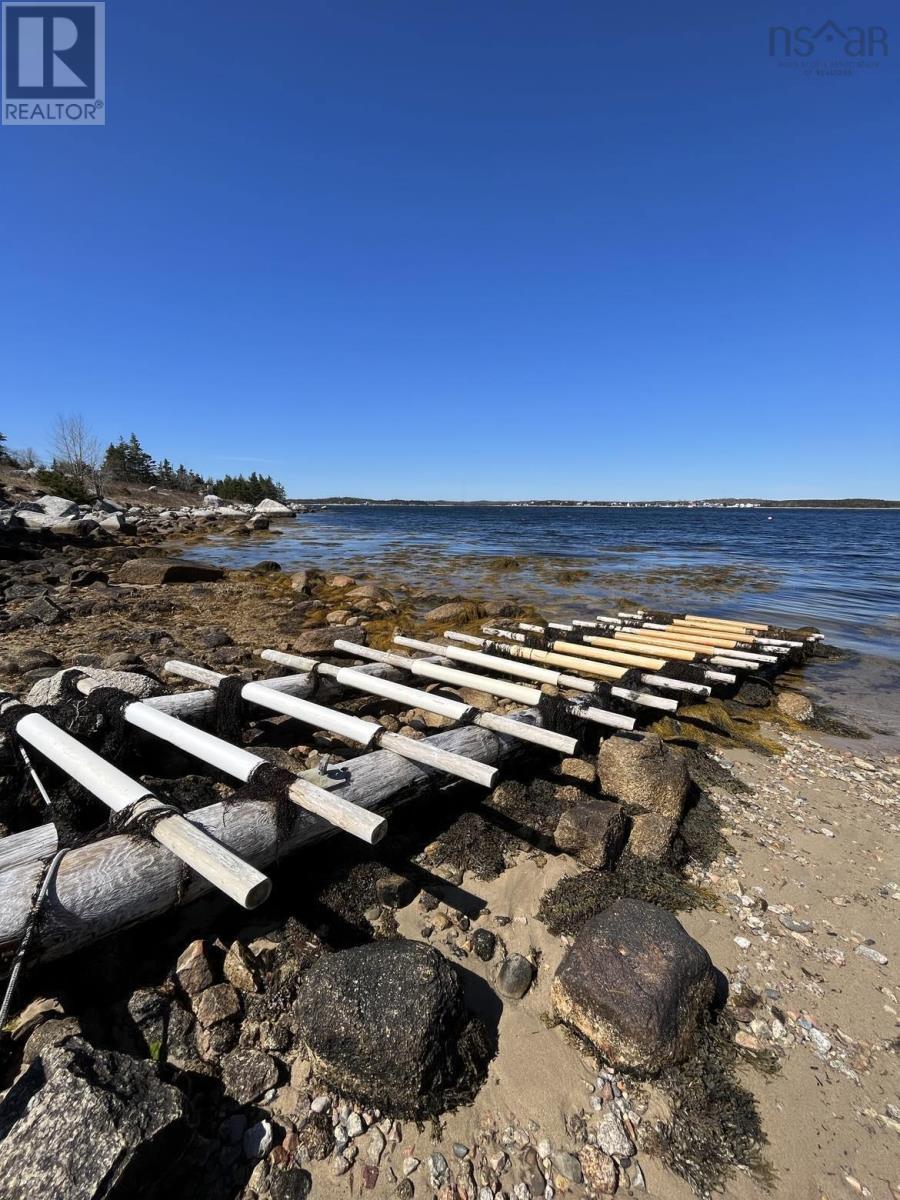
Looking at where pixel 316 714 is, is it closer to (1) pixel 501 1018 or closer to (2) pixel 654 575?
(1) pixel 501 1018

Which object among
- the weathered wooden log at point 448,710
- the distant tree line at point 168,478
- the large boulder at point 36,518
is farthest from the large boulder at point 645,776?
the distant tree line at point 168,478

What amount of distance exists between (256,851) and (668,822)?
130 inches

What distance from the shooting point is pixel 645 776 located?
4.64m

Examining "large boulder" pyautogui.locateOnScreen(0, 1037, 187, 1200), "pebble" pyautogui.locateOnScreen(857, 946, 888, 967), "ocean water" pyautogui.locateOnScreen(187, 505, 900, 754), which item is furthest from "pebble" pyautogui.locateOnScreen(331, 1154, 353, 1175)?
"ocean water" pyautogui.locateOnScreen(187, 505, 900, 754)

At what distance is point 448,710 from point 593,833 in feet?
5.87

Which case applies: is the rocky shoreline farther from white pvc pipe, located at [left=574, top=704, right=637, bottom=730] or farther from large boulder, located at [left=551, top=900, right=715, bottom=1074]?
white pvc pipe, located at [left=574, top=704, right=637, bottom=730]

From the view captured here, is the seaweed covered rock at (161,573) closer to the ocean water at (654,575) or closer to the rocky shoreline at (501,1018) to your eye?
the ocean water at (654,575)

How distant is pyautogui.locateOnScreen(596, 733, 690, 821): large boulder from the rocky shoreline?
0.03m

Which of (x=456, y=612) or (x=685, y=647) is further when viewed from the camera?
(x=456, y=612)

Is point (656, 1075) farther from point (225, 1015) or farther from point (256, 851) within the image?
point (256, 851)

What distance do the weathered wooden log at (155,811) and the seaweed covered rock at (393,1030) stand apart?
66 centimetres

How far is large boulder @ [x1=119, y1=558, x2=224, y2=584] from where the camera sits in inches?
592

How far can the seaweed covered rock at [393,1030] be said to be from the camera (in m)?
2.36

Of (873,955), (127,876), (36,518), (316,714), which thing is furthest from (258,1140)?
(36,518)
